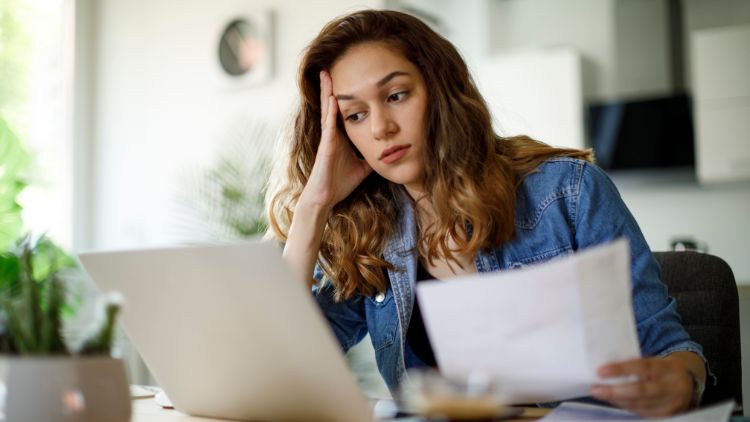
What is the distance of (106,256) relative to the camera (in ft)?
3.06

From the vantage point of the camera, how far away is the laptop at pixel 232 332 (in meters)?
0.79

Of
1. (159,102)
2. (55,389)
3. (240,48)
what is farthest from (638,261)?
(159,102)

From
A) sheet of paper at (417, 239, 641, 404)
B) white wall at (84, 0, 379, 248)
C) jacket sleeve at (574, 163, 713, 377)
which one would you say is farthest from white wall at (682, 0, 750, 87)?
sheet of paper at (417, 239, 641, 404)


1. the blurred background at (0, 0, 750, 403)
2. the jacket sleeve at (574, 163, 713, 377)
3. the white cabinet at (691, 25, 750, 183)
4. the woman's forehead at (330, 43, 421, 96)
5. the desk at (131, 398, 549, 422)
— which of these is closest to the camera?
the desk at (131, 398, 549, 422)

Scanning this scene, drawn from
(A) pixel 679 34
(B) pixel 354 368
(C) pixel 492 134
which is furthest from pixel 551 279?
(A) pixel 679 34

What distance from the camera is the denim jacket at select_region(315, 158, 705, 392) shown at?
112cm

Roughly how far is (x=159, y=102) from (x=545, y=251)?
325 cm

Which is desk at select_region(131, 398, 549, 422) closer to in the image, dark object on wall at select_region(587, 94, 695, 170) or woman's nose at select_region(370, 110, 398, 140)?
woman's nose at select_region(370, 110, 398, 140)

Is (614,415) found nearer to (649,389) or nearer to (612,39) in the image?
(649,389)

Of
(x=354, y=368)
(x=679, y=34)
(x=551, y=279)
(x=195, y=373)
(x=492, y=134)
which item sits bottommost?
(x=354, y=368)

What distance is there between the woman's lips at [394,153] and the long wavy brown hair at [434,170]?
0.04 metres

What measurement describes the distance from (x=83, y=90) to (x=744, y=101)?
357 cm

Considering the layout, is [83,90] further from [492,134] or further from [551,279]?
[551,279]

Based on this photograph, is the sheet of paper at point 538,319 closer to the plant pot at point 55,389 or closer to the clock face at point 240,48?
the plant pot at point 55,389
